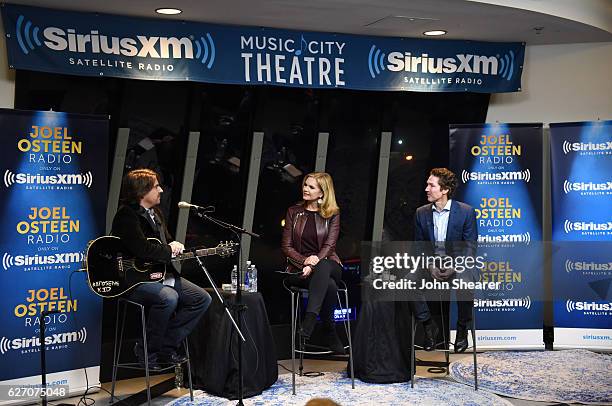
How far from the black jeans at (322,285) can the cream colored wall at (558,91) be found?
110 inches

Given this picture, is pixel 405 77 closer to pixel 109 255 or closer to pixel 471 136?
pixel 471 136

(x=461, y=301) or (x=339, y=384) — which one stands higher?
(x=461, y=301)

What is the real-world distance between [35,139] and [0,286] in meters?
1.02

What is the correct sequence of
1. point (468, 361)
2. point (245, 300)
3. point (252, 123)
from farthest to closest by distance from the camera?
point (252, 123)
point (468, 361)
point (245, 300)

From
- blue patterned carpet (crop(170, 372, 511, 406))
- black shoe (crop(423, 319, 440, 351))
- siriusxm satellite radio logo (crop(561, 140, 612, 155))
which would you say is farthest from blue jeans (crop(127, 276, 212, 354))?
siriusxm satellite radio logo (crop(561, 140, 612, 155))

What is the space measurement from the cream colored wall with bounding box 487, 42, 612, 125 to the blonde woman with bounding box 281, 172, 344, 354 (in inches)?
96.9

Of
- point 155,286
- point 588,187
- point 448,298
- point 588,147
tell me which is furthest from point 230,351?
point 588,147

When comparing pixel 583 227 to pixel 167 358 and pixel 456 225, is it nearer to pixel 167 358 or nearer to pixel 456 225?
pixel 456 225

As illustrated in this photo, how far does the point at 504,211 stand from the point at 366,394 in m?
2.42

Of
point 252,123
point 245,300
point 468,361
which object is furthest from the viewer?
point 252,123

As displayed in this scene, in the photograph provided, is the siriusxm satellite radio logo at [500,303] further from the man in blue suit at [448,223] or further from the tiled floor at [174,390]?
the man in blue suit at [448,223]

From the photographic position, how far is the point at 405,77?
7.50 metres

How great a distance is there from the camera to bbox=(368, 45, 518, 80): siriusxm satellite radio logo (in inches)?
292

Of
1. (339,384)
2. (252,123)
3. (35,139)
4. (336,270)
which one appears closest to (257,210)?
(252,123)
